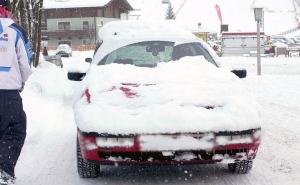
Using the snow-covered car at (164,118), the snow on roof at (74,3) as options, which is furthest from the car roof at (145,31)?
the snow on roof at (74,3)

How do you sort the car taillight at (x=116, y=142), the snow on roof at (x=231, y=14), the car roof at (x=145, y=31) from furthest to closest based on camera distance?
the snow on roof at (x=231, y=14)
the car roof at (x=145, y=31)
the car taillight at (x=116, y=142)

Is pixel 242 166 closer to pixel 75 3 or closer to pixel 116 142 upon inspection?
pixel 116 142

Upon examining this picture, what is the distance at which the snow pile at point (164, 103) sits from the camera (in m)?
4.35

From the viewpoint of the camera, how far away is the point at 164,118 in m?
4.39

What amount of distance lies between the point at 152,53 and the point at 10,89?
2114 mm

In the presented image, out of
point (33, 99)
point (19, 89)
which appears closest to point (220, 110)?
point (19, 89)

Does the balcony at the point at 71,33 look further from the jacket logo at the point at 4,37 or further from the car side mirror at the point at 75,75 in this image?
the jacket logo at the point at 4,37

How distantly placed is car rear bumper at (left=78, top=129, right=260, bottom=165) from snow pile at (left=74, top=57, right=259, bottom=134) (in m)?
0.14

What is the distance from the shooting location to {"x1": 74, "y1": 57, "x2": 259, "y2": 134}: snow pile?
14.3ft

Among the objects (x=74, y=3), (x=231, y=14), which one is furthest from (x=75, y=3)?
(x=231, y=14)

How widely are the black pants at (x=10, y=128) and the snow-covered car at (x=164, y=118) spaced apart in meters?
0.50

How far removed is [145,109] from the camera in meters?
4.52

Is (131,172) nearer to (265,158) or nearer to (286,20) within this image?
(265,158)

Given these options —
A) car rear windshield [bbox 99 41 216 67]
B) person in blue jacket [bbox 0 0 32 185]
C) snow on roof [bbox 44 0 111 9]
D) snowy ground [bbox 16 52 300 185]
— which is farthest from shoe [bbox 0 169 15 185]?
snow on roof [bbox 44 0 111 9]
